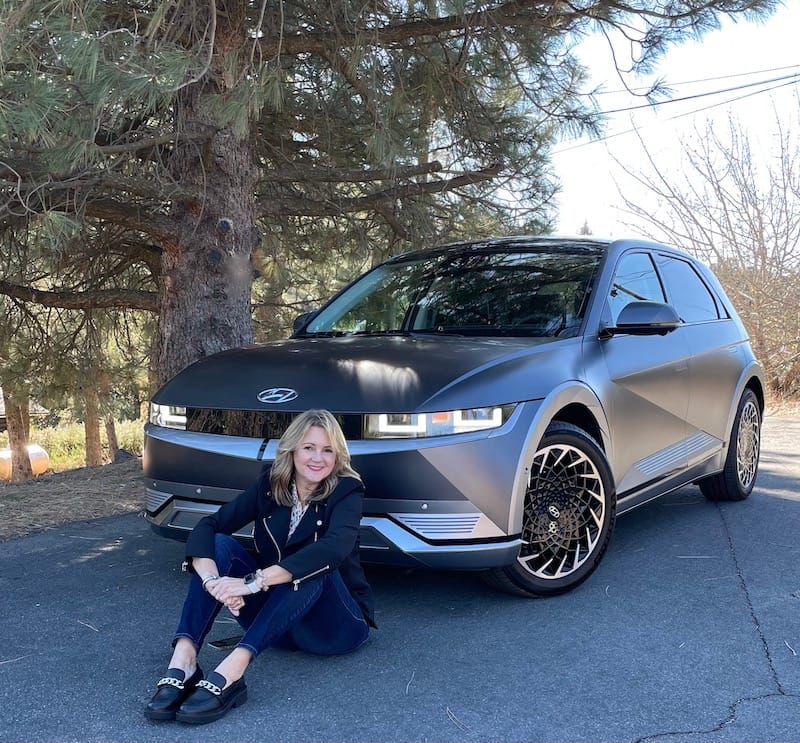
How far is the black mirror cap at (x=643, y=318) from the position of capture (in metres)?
4.71

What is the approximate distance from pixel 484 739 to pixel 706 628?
144 centimetres

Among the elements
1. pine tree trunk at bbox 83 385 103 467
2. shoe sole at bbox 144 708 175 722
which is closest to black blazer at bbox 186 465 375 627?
shoe sole at bbox 144 708 175 722

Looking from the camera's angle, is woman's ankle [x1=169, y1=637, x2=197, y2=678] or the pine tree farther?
the pine tree

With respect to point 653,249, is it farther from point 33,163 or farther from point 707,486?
point 33,163

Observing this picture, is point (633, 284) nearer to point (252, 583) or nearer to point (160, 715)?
point (252, 583)

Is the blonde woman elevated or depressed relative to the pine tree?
depressed

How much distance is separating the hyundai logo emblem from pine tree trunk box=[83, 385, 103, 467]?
8546 mm

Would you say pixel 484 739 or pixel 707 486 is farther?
pixel 707 486

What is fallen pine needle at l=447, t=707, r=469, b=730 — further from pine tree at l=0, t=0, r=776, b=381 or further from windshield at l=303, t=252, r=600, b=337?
pine tree at l=0, t=0, r=776, b=381

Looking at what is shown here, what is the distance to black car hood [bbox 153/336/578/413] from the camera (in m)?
3.94

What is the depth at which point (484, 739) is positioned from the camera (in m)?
2.87

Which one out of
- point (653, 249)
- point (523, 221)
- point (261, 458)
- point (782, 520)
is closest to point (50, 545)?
point (261, 458)

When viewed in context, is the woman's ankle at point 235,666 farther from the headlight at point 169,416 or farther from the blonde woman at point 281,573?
the headlight at point 169,416

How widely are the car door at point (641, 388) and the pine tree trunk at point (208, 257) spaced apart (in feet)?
11.7
